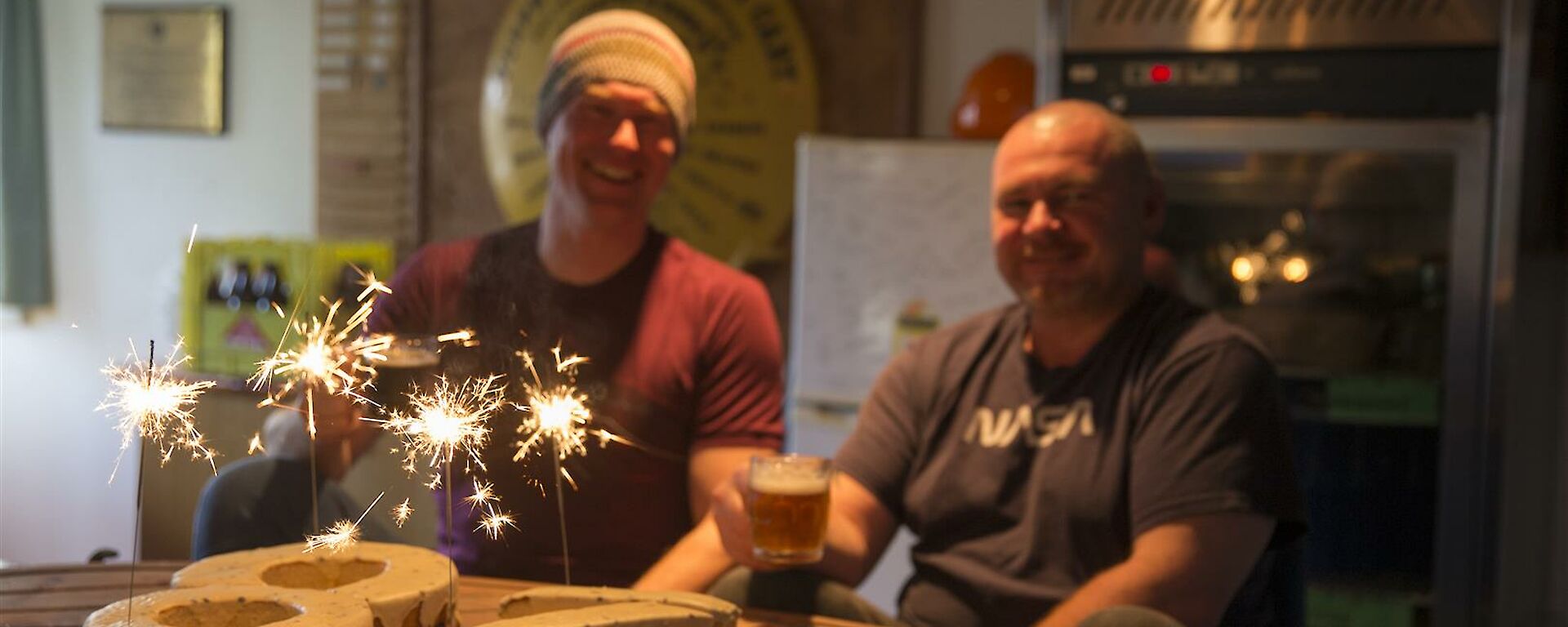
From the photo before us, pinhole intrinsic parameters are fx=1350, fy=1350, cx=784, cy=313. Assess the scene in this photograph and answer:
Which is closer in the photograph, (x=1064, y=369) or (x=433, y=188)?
(x=1064, y=369)

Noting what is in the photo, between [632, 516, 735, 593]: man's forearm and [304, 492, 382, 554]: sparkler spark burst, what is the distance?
41 cm

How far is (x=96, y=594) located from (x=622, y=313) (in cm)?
75

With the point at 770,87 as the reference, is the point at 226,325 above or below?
below

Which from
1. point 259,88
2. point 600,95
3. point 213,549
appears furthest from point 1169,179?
point 259,88

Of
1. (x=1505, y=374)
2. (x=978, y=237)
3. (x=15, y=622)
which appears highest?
(x=978, y=237)

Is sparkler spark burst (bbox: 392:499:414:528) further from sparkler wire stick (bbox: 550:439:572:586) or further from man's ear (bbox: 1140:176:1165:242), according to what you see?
man's ear (bbox: 1140:176:1165:242)

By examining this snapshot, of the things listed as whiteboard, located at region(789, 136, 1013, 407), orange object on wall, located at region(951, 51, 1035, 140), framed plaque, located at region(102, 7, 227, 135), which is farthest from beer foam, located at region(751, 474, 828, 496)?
framed plaque, located at region(102, 7, 227, 135)

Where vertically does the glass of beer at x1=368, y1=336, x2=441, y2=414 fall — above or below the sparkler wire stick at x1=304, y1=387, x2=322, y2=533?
above

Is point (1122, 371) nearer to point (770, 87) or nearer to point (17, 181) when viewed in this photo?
point (770, 87)

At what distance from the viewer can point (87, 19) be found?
4562 mm

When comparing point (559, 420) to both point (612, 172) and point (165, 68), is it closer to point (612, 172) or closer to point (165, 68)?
point (612, 172)

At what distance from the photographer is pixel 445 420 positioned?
1363 mm

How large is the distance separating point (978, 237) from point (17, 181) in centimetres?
331

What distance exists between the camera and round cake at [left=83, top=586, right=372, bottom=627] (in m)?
1.22
